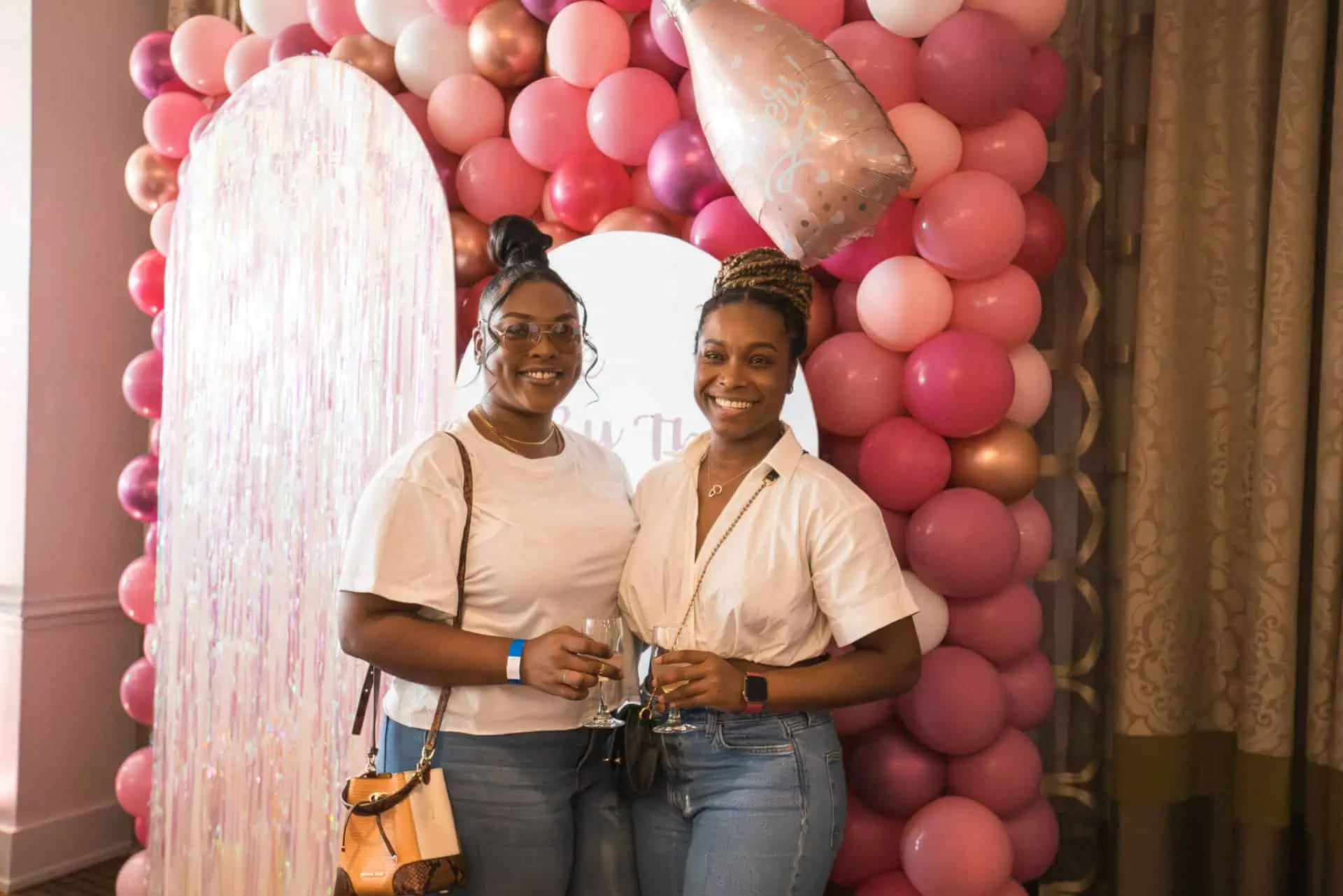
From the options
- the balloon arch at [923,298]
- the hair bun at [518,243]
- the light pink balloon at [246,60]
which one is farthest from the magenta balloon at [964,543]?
the light pink balloon at [246,60]

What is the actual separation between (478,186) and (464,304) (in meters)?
0.28

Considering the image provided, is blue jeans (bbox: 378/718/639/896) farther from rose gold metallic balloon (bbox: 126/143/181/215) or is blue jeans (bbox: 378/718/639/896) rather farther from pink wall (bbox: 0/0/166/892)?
pink wall (bbox: 0/0/166/892)

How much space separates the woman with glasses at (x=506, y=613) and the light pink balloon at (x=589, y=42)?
902mm

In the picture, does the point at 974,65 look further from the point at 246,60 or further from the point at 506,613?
the point at 246,60

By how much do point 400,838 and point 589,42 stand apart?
1.72m

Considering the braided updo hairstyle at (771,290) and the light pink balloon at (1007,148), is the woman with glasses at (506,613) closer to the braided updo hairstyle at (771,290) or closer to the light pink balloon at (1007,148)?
the braided updo hairstyle at (771,290)

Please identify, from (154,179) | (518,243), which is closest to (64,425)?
(154,179)

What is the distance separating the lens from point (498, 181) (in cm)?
264

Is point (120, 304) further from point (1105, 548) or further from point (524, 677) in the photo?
point (1105, 548)

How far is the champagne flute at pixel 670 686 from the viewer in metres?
1.54

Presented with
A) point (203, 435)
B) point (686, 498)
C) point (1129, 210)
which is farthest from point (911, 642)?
point (203, 435)

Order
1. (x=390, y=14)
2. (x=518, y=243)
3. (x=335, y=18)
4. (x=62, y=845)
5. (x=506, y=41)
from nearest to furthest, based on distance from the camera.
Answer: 1. (x=518, y=243)
2. (x=506, y=41)
3. (x=390, y=14)
4. (x=335, y=18)
5. (x=62, y=845)

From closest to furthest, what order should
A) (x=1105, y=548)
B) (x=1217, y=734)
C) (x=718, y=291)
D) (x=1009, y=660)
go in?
(x=718, y=291)
(x=1009, y=660)
(x=1217, y=734)
(x=1105, y=548)

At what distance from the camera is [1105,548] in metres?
2.68
